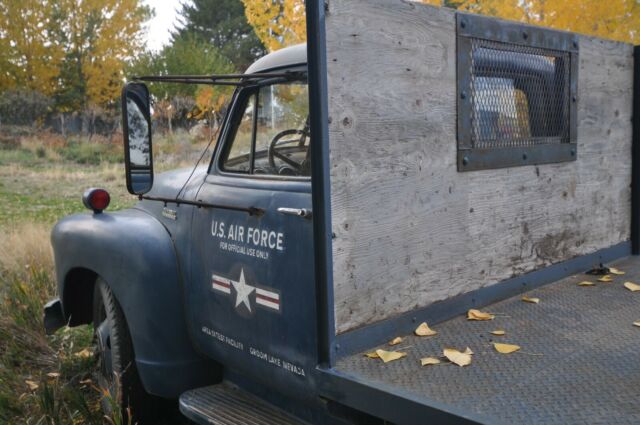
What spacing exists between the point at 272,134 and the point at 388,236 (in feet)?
3.10

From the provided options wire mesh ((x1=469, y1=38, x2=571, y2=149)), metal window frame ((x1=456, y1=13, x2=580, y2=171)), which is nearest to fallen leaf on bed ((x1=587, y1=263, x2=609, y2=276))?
metal window frame ((x1=456, y1=13, x2=580, y2=171))

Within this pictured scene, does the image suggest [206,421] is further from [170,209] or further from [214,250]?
[170,209]

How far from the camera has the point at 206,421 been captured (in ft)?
9.23

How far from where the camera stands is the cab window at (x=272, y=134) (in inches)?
116

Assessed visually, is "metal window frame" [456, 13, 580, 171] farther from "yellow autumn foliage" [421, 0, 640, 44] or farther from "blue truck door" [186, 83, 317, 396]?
"yellow autumn foliage" [421, 0, 640, 44]

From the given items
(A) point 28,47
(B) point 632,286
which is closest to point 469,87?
(B) point 632,286

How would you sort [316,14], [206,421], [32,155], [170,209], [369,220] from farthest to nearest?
[32,155] < [170,209] < [206,421] < [369,220] < [316,14]

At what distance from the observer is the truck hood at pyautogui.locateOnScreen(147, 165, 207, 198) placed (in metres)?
3.43

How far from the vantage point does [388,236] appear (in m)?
2.47

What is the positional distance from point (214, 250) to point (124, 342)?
35.7 inches

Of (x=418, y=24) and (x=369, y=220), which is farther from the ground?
(x=418, y=24)

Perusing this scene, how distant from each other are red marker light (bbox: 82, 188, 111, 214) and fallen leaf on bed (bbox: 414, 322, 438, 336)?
2.05m

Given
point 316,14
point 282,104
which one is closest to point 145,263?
point 282,104

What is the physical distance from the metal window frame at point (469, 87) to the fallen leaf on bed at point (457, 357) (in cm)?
80
